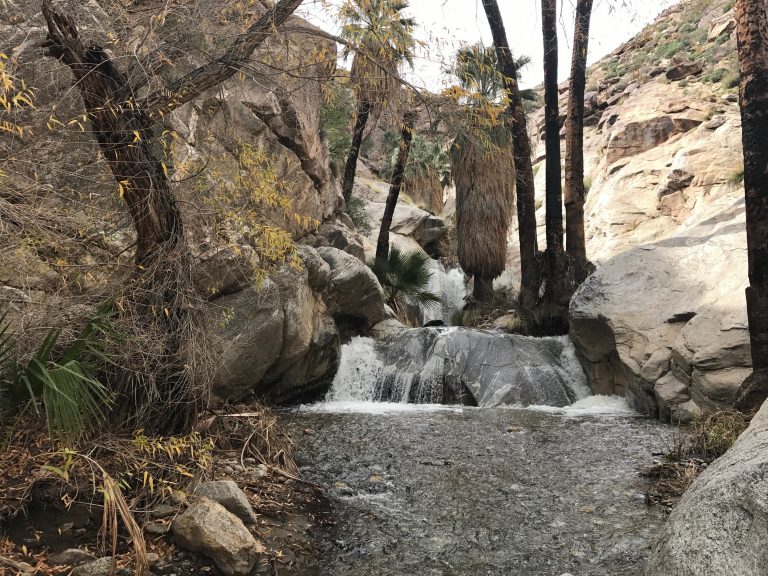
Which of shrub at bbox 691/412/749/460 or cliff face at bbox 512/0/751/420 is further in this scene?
cliff face at bbox 512/0/751/420

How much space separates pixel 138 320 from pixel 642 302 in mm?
8544

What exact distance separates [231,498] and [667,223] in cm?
2116

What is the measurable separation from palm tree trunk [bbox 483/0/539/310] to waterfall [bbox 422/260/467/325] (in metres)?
7.12

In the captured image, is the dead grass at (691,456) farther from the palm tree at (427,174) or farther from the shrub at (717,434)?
the palm tree at (427,174)

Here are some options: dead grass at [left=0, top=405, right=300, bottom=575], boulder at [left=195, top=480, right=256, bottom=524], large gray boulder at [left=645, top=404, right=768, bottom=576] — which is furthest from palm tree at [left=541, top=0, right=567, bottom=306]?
large gray boulder at [left=645, top=404, right=768, bottom=576]

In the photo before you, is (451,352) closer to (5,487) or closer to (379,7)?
(379,7)

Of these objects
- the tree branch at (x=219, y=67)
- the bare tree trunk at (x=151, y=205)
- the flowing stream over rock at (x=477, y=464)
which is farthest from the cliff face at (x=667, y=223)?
the bare tree trunk at (x=151, y=205)

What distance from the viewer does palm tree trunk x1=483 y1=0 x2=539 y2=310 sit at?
13.7m

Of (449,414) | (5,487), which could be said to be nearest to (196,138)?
(449,414)

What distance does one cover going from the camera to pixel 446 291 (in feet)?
81.3

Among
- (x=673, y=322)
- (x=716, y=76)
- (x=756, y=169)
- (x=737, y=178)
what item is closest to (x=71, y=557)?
(x=756, y=169)

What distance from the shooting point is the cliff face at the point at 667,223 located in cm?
860

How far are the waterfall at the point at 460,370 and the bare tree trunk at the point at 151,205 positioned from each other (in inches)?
248

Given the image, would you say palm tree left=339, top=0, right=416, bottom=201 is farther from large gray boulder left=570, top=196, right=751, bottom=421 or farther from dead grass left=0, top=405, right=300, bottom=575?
large gray boulder left=570, top=196, right=751, bottom=421
